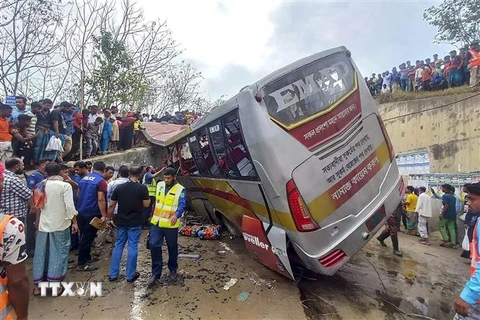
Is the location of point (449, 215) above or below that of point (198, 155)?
below

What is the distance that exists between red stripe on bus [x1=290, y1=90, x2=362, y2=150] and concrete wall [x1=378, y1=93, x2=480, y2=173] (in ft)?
30.5

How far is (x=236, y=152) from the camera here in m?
4.43

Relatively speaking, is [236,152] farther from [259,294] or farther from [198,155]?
[259,294]

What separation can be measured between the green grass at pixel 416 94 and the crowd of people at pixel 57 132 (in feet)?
39.1

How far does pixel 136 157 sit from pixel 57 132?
13.0 ft

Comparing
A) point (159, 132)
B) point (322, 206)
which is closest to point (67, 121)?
point (159, 132)

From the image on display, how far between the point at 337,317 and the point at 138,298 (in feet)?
8.34

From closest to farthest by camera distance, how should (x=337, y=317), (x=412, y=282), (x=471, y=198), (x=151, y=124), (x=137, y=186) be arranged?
(x=471, y=198) → (x=337, y=317) → (x=137, y=186) → (x=412, y=282) → (x=151, y=124)

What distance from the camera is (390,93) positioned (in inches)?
612

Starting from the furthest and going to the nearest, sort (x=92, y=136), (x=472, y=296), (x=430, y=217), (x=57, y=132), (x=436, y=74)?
(x=436, y=74)
(x=92, y=136)
(x=430, y=217)
(x=57, y=132)
(x=472, y=296)

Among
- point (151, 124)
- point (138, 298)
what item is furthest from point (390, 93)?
point (138, 298)

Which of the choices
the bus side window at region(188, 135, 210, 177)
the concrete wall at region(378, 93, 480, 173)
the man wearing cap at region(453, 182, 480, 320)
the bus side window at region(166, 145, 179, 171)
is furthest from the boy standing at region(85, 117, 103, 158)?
the concrete wall at region(378, 93, 480, 173)

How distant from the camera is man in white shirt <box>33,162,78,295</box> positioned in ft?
13.4

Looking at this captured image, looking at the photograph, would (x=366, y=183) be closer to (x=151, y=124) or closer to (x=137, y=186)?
(x=137, y=186)
